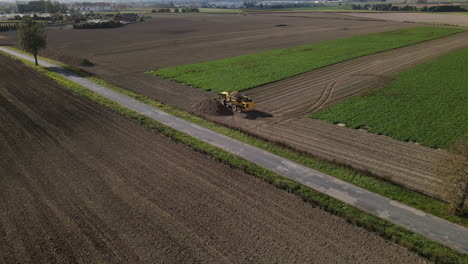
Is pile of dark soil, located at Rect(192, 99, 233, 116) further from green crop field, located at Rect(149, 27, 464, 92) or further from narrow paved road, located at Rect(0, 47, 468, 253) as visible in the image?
green crop field, located at Rect(149, 27, 464, 92)

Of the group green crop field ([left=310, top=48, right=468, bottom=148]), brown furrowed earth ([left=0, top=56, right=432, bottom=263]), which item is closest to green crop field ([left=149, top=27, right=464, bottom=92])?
green crop field ([left=310, top=48, right=468, bottom=148])

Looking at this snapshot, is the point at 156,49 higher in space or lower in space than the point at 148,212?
higher

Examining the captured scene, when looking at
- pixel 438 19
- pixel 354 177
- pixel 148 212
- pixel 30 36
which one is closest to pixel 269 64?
pixel 354 177

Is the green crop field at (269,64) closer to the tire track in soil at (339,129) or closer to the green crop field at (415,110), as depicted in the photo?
the tire track in soil at (339,129)

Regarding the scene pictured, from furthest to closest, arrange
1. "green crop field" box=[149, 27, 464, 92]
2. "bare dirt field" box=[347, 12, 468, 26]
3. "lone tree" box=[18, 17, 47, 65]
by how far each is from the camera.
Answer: "bare dirt field" box=[347, 12, 468, 26] → "lone tree" box=[18, 17, 47, 65] → "green crop field" box=[149, 27, 464, 92]

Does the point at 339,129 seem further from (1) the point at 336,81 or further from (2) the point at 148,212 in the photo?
(2) the point at 148,212
